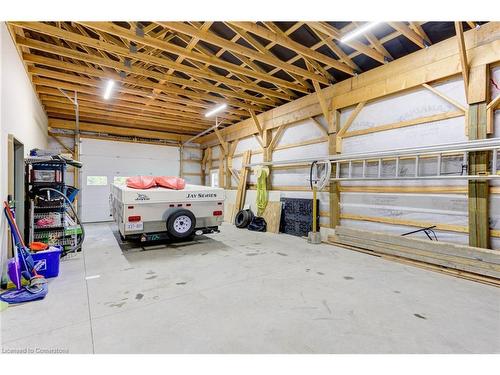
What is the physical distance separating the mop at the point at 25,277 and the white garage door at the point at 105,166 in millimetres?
6883

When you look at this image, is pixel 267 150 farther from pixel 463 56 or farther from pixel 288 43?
pixel 463 56

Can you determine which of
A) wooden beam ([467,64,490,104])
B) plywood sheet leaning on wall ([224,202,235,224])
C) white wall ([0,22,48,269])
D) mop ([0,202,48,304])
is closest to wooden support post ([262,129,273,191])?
plywood sheet leaning on wall ([224,202,235,224])

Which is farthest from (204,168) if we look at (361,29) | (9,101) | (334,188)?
(361,29)

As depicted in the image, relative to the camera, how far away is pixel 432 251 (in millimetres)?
3930

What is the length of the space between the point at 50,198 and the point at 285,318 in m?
4.47

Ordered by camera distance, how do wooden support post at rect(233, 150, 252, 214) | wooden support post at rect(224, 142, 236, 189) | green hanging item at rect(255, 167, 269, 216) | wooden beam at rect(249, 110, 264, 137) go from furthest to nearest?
wooden support post at rect(224, 142, 236, 189), wooden support post at rect(233, 150, 252, 214), wooden beam at rect(249, 110, 264, 137), green hanging item at rect(255, 167, 269, 216)

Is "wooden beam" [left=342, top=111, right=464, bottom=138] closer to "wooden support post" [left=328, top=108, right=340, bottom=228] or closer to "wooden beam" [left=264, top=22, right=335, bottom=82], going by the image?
"wooden support post" [left=328, top=108, right=340, bottom=228]

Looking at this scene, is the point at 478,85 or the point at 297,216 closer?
the point at 478,85

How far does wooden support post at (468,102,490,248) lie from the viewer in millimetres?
3697

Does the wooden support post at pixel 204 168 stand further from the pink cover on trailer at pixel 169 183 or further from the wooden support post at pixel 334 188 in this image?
the wooden support post at pixel 334 188

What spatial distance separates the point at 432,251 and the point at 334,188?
7.78 feet

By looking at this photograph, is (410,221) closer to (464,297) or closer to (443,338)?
(464,297)

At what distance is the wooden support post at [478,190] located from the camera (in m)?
3.70

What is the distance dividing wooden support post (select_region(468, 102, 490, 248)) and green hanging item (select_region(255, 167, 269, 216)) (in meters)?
4.90
